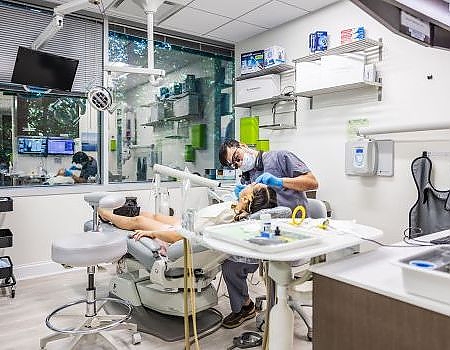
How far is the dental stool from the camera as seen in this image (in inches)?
77.1

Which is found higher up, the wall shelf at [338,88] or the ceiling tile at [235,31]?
the ceiling tile at [235,31]

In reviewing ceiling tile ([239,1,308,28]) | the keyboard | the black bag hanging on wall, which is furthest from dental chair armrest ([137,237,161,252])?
ceiling tile ([239,1,308,28])

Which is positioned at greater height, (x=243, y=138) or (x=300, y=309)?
(x=243, y=138)

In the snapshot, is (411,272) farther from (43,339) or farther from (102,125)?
(102,125)

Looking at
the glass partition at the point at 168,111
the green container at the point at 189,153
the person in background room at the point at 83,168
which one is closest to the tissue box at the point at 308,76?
the glass partition at the point at 168,111

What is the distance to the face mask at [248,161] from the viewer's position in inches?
106

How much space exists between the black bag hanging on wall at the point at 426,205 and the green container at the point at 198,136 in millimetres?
2563

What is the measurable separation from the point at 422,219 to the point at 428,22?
1.87 m

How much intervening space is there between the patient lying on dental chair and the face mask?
0.89 ft

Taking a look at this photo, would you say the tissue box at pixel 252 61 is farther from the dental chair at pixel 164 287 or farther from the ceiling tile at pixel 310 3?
the dental chair at pixel 164 287

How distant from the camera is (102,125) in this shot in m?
3.97

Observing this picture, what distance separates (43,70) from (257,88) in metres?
2.17

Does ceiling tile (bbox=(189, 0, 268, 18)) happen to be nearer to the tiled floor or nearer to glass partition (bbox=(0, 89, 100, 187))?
glass partition (bbox=(0, 89, 100, 187))

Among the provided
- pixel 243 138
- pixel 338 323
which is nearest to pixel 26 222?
pixel 243 138
